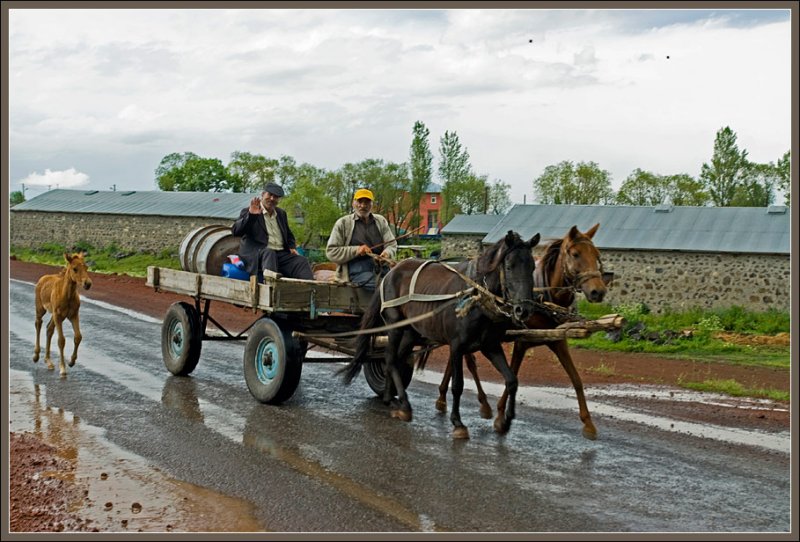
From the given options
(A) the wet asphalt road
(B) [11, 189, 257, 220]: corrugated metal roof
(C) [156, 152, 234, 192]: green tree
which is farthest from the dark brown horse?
(C) [156, 152, 234, 192]: green tree

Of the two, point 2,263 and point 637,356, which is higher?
point 2,263

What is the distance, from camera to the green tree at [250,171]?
238 feet

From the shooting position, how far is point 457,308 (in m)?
8.66

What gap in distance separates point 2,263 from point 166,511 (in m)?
2.37

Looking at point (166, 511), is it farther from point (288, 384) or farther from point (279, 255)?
point (279, 255)

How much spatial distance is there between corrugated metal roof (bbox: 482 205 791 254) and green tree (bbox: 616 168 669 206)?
3254 cm

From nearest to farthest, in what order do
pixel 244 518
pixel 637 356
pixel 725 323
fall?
pixel 244 518 → pixel 637 356 → pixel 725 323

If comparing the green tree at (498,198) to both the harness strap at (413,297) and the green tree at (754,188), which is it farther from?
the harness strap at (413,297)

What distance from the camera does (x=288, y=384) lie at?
986 cm

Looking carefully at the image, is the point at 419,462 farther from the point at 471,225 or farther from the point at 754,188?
the point at 754,188

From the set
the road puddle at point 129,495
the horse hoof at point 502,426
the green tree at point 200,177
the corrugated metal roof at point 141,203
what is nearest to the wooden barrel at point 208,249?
the road puddle at point 129,495

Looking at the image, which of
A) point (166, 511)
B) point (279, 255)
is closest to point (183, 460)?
point (166, 511)

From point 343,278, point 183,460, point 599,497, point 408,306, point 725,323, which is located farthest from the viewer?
point 725,323

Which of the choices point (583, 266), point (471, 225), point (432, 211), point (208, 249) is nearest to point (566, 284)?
point (583, 266)
